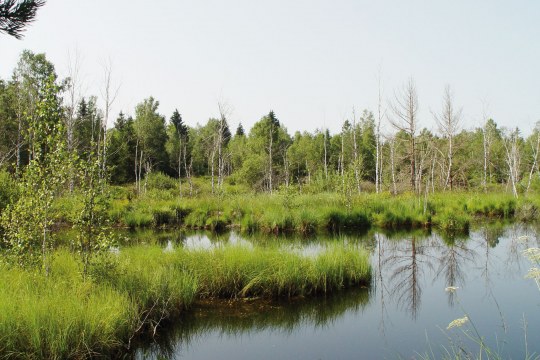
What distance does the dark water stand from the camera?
643 centimetres

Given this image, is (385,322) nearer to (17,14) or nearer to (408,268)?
(408,268)

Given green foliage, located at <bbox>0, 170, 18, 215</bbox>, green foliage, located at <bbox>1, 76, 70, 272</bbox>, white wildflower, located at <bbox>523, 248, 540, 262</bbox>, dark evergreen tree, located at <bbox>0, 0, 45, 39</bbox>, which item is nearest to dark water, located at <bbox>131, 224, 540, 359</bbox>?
white wildflower, located at <bbox>523, 248, 540, 262</bbox>

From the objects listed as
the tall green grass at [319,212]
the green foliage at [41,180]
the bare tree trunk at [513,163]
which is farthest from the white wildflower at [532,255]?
the bare tree trunk at [513,163]

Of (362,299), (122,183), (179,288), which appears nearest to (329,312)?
(362,299)

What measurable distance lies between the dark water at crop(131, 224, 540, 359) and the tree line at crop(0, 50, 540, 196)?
32.0ft

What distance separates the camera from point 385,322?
7621mm

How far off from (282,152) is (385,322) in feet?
125

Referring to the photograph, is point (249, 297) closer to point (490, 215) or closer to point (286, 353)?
point (286, 353)

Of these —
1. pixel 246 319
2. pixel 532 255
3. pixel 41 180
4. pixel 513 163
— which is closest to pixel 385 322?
pixel 246 319

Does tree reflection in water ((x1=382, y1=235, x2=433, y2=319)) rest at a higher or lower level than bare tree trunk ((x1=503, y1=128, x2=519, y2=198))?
lower

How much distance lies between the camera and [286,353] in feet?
21.2

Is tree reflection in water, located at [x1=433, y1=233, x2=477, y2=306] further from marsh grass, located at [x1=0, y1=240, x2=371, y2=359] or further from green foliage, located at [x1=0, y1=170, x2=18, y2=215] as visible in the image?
green foliage, located at [x1=0, y1=170, x2=18, y2=215]

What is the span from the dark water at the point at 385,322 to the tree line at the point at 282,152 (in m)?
9.75

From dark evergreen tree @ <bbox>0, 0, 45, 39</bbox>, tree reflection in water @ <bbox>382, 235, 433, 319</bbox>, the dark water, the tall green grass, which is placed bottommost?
the dark water
